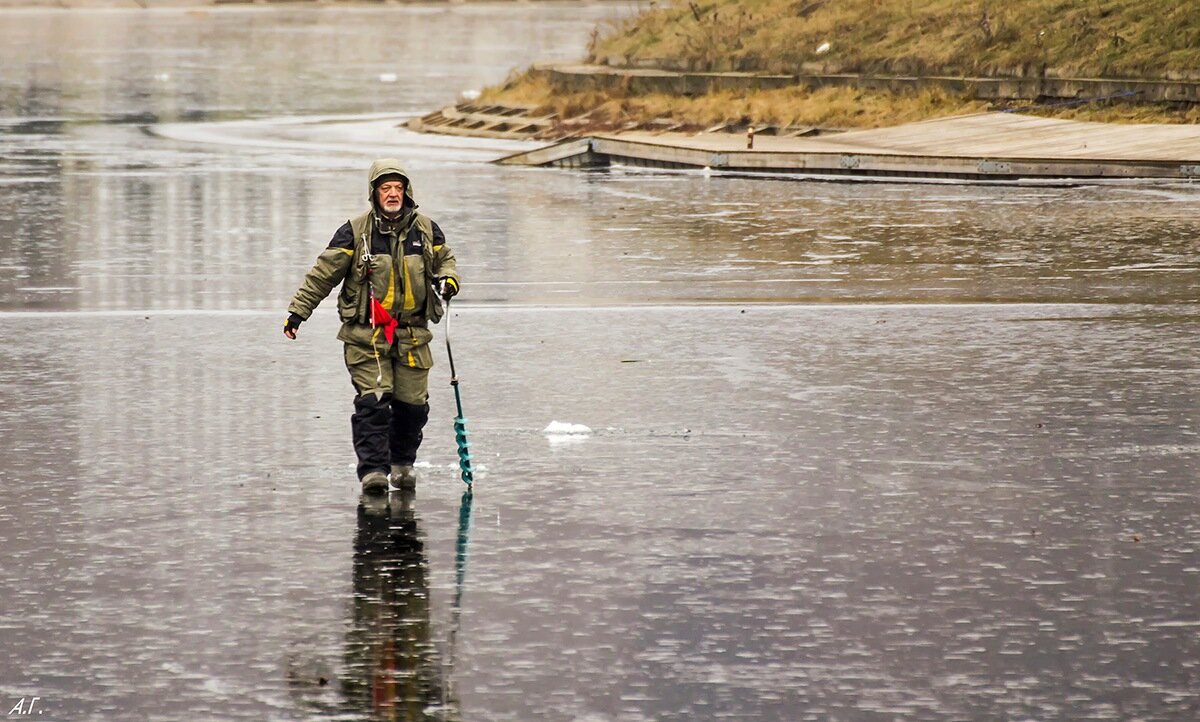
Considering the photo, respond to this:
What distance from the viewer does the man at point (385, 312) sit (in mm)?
8508

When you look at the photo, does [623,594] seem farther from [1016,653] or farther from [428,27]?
[428,27]

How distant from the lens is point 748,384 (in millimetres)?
11062

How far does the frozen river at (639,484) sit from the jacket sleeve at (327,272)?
72 centimetres

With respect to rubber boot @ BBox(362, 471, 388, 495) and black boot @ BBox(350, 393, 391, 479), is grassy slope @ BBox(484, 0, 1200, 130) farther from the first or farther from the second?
rubber boot @ BBox(362, 471, 388, 495)

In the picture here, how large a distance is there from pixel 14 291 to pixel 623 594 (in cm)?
919

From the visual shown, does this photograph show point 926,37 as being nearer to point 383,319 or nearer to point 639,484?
point 639,484

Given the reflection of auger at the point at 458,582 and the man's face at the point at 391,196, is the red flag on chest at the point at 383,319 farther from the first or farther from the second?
the reflection of auger at the point at 458,582

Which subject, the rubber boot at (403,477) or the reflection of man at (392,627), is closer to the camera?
the reflection of man at (392,627)

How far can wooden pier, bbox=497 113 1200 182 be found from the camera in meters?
24.3

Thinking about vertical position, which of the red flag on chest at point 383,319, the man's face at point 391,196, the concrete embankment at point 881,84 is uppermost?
the concrete embankment at point 881,84

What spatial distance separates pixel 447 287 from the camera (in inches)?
329

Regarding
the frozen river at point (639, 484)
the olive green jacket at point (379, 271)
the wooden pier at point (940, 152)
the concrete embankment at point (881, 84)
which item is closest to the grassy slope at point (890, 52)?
the concrete embankment at point (881, 84)

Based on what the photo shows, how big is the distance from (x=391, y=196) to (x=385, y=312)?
0.45 meters

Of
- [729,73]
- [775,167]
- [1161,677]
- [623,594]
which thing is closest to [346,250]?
[623,594]
